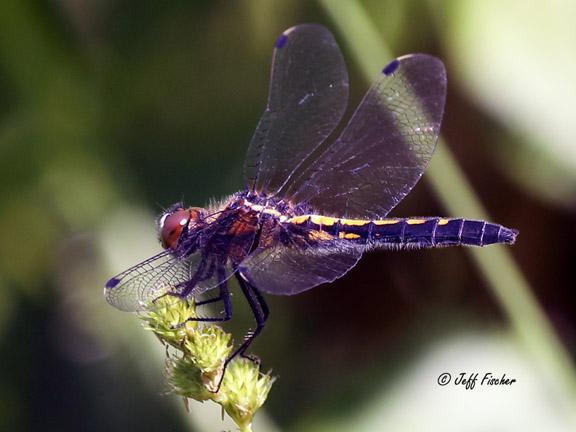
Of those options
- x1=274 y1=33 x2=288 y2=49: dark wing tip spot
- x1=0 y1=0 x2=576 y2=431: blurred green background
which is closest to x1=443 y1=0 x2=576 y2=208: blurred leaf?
x1=0 y1=0 x2=576 y2=431: blurred green background

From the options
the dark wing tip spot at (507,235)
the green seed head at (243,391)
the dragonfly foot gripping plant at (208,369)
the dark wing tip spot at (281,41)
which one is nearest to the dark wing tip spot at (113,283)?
the dragonfly foot gripping plant at (208,369)

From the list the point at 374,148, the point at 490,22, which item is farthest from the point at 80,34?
the point at 490,22

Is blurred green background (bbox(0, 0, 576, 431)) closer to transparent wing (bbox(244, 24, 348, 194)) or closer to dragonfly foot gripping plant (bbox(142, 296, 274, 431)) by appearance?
transparent wing (bbox(244, 24, 348, 194))

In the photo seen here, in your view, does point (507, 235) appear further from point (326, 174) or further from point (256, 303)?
point (256, 303)

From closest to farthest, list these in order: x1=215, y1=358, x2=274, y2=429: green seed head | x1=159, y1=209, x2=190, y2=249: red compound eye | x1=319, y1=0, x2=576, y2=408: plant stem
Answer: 1. x1=215, y1=358, x2=274, y2=429: green seed head
2. x1=159, y1=209, x2=190, y2=249: red compound eye
3. x1=319, y1=0, x2=576, y2=408: plant stem

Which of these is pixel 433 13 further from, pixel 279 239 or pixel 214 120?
pixel 279 239

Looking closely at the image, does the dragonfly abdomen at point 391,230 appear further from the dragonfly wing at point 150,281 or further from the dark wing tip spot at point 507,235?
the dragonfly wing at point 150,281

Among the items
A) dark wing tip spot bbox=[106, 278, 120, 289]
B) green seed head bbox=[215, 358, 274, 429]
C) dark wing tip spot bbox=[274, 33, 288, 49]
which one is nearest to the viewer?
green seed head bbox=[215, 358, 274, 429]
